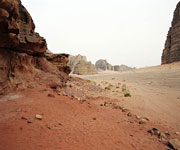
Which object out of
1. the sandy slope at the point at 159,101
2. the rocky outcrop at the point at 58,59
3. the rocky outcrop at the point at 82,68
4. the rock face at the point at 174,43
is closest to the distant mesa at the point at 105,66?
the rocky outcrop at the point at 82,68

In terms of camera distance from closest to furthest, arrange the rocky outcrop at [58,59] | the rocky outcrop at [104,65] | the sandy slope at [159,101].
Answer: the sandy slope at [159,101], the rocky outcrop at [58,59], the rocky outcrop at [104,65]

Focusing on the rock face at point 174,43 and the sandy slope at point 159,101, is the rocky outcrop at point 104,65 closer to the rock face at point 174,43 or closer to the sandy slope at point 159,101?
the rock face at point 174,43

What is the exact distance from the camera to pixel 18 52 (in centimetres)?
552

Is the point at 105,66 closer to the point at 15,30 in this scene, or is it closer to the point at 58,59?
the point at 58,59

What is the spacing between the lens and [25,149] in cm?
198

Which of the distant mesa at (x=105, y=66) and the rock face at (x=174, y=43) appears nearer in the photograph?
the rock face at (x=174, y=43)

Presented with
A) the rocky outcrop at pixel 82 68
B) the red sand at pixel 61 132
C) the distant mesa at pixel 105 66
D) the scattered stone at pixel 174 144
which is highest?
the distant mesa at pixel 105 66

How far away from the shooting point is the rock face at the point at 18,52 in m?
3.99

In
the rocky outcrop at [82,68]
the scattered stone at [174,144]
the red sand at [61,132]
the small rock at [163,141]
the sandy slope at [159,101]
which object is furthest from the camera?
the rocky outcrop at [82,68]

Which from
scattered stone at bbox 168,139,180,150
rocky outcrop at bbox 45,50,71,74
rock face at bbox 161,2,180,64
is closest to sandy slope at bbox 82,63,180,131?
scattered stone at bbox 168,139,180,150

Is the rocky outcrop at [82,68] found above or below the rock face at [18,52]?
above

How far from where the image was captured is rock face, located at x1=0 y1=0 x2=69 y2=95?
157 inches

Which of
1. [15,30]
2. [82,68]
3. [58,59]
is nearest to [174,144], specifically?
[15,30]

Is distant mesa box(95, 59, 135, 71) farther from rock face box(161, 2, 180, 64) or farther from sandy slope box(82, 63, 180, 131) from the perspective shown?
sandy slope box(82, 63, 180, 131)
